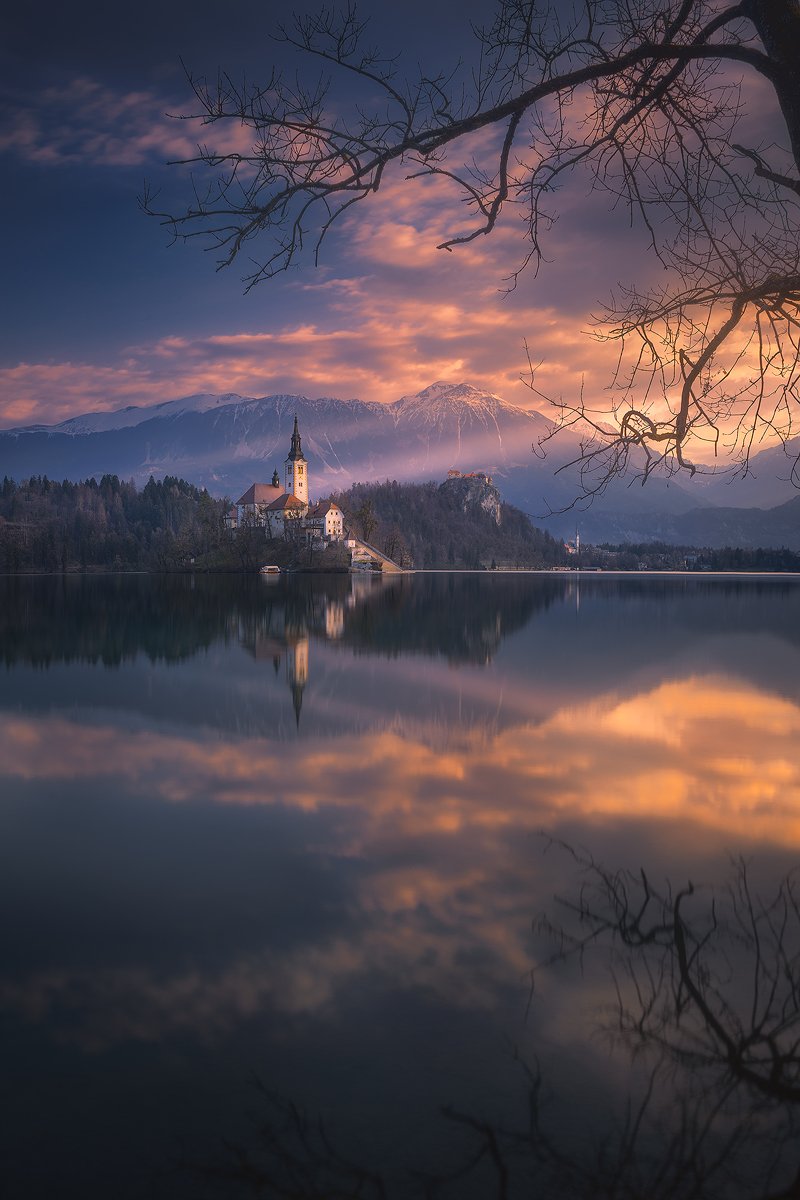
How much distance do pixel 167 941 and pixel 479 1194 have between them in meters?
3.09

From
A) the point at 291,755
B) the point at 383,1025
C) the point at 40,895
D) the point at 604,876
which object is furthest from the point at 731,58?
the point at 291,755

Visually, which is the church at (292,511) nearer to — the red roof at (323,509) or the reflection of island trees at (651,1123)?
the red roof at (323,509)

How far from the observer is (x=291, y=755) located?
11.2 metres

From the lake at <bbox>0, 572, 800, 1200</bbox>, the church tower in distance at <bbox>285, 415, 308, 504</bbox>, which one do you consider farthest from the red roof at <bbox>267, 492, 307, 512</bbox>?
the lake at <bbox>0, 572, 800, 1200</bbox>

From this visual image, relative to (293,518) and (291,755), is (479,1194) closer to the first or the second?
(291,755)

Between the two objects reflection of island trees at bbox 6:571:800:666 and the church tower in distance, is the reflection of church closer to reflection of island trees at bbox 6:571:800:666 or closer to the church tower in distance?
reflection of island trees at bbox 6:571:800:666

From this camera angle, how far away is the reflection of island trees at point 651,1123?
3.21m

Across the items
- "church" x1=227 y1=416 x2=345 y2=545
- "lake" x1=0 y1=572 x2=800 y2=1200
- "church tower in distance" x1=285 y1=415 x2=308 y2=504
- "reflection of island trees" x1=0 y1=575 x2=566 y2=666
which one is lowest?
"lake" x1=0 y1=572 x2=800 y2=1200

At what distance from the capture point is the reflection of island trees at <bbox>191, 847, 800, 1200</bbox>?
10.5 ft

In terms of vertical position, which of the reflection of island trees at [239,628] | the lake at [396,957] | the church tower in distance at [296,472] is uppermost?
Answer: the church tower in distance at [296,472]

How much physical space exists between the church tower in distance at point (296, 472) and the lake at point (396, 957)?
17080 centimetres

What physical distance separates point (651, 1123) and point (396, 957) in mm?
2053

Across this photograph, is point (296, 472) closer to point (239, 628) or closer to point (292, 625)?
point (292, 625)

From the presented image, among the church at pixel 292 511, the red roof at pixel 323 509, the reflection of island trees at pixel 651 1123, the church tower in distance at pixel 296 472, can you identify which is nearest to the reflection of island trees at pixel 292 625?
the reflection of island trees at pixel 651 1123
